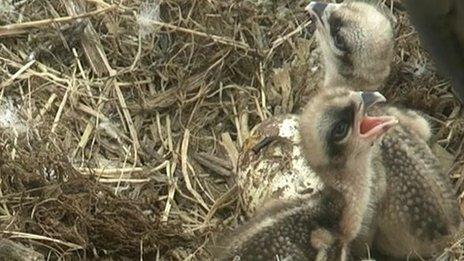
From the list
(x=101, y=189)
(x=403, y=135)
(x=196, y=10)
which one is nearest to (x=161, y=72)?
(x=196, y=10)

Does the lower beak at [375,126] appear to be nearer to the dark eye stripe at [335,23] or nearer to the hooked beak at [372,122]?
the hooked beak at [372,122]

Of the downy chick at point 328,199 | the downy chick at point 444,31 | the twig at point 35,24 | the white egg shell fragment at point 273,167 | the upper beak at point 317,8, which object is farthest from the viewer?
the twig at point 35,24

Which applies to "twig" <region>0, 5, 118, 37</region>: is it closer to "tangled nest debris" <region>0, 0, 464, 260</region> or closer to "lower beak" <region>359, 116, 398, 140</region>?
"tangled nest debris" <region>0, 0, 464, 260</region>

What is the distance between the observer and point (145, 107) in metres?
3.84

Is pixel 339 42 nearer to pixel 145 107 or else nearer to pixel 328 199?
pixel 328 199

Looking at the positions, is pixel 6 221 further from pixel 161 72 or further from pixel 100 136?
pixel 161 72

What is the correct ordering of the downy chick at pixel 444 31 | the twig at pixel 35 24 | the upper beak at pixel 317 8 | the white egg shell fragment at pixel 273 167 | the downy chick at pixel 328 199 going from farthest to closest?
the twig at pixel 35 24 < the upper beak at pixel 317 8 < the white egg shell fragment at pixel 273 167 < the downy chick at pixel 444 31 < the downy chick at pixel 328 199

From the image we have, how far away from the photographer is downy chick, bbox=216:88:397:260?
3.13 metres

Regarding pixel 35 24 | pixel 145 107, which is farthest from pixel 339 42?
pixel 35 24

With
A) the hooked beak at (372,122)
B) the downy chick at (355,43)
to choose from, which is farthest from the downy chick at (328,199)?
the downy chick at (355,43)

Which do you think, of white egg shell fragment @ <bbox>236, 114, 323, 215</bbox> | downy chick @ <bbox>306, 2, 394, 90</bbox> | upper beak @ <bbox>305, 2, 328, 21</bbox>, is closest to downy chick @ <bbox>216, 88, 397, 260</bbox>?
white egg shell fragment @ <bbox>236, 114, 323, 215</bbox>

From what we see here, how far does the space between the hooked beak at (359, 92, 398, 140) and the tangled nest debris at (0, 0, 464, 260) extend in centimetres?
45

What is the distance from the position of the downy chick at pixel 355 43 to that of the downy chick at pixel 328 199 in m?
0.27

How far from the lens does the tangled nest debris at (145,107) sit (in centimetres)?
348
